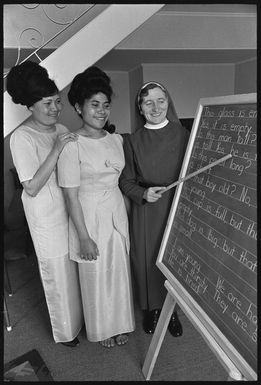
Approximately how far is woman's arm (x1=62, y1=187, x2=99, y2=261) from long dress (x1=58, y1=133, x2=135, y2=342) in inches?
1.6

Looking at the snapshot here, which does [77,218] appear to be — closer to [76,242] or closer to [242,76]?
[76,242]

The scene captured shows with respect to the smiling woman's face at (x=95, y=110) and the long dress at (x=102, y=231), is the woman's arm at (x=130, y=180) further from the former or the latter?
the smiling woman's face at (x=95, y=110)

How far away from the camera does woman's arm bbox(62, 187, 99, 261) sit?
1530 millimetres

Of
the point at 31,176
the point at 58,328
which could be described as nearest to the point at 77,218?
the point at 31,176

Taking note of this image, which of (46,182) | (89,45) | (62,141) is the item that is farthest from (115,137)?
(89,45)

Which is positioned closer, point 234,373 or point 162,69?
point 234,373

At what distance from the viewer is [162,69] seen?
422 centimetres

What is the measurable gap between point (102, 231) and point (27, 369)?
2.99 ft

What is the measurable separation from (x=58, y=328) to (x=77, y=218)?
77 cm

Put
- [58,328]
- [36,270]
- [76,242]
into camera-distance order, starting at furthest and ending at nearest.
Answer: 1. [36,270]
2. [58,328]
3. [76,242]

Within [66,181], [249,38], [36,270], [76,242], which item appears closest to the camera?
[66,181]

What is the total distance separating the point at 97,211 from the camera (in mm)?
1622

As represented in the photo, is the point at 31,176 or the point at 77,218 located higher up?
the point at 31,176

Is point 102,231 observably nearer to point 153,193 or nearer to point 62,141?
point 153,193
